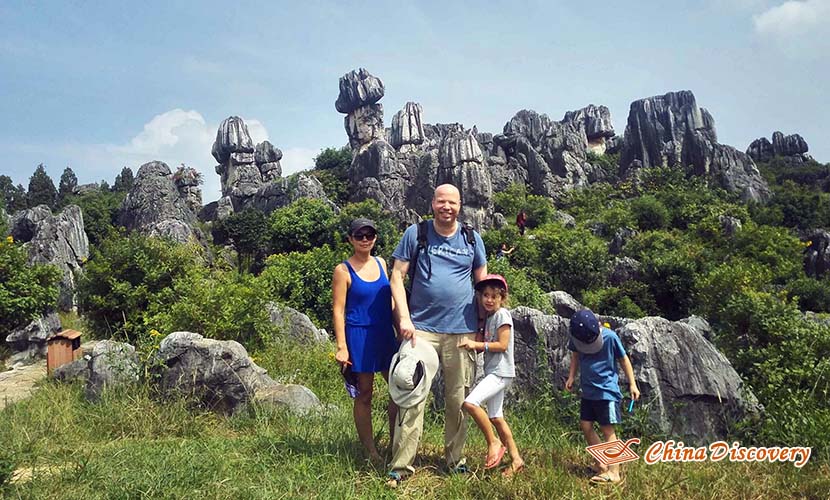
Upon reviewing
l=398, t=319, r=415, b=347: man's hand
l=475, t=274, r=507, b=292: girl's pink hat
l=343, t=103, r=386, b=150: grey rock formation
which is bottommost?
l=398, t=319, r=415, b=347: man's hand

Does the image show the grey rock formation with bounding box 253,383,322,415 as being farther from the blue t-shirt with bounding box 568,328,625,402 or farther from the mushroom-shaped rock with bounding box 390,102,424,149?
the mushroom-shaped rock with bounding box 390,102,424,149

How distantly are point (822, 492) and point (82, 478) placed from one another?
13.0 ft

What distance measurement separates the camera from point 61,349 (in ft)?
21.2

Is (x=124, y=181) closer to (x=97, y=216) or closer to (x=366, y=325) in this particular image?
(x=97, y=216)

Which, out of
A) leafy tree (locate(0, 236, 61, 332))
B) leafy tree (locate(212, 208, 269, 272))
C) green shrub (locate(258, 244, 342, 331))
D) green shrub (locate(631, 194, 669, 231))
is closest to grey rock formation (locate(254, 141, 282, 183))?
leafy tree (locate(212, 208, 269, 272))

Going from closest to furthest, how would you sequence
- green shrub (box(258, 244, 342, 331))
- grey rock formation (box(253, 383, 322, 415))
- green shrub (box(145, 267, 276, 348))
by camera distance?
grey rock formation (box(253, 383, 322, 415))
green shrub (box(145, 267, 276, 348))
green shrub (box(258, 244, 342, 331))

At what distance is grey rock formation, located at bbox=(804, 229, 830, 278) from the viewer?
71.0 ft

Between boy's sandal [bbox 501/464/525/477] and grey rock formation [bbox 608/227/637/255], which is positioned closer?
boy's sandal [bbox 501/464/525/477]

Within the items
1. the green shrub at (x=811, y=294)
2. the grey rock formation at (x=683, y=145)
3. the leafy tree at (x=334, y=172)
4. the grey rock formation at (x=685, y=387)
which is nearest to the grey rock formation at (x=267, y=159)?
the leafy tree at (x=334, y=172)

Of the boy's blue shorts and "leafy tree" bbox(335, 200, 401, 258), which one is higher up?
"leafy tree" bbox(335, 200, 401, 258)

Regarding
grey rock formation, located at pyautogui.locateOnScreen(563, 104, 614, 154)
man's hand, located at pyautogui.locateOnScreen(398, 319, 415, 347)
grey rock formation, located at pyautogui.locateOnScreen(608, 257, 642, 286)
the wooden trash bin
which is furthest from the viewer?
grey rock formation, located at pyautogui.locateOnScreen(563, 104, 614, 154)

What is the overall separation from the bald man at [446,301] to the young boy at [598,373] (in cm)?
66

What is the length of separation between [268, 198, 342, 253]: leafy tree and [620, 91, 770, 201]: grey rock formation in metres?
26.4

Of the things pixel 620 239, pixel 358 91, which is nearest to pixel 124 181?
pixel 358 91
